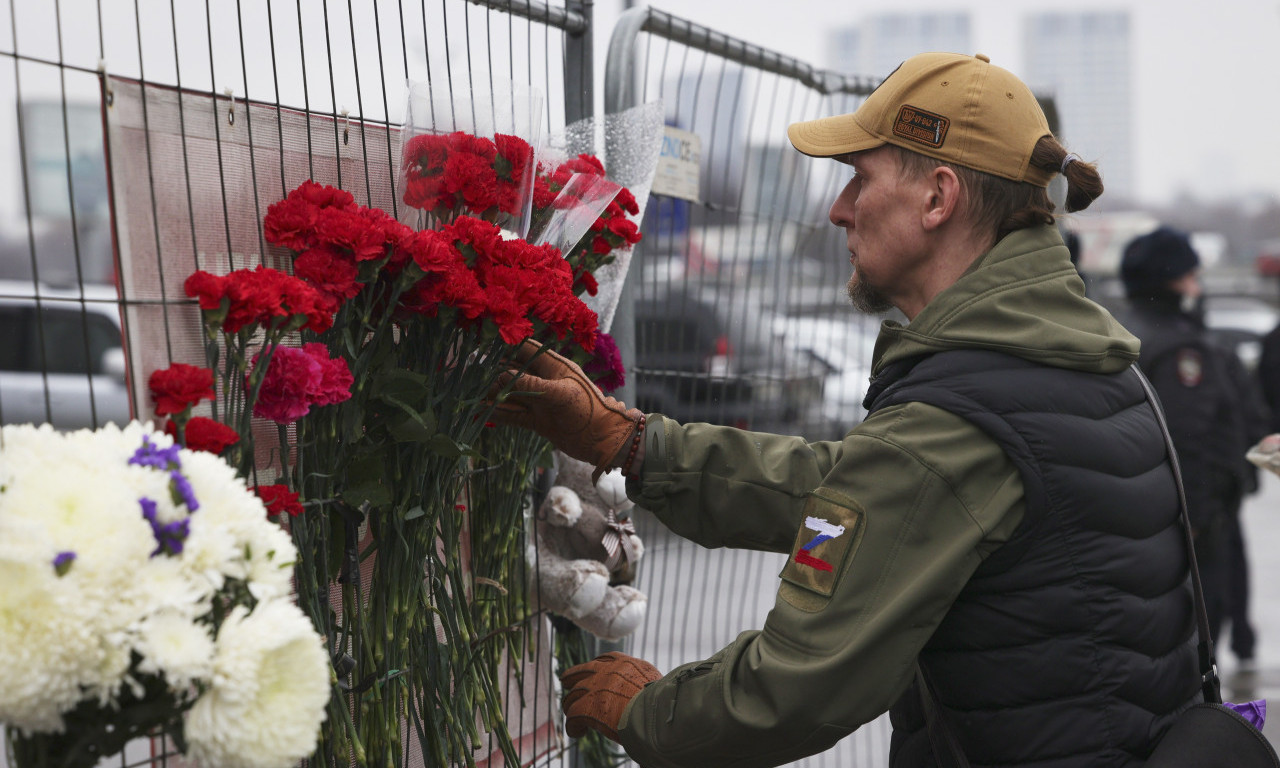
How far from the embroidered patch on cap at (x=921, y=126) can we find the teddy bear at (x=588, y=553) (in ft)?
2.93

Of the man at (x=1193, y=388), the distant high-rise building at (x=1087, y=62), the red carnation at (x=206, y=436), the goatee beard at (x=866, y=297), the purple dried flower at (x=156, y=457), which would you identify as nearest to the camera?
the purple dried flower at (x=156, y=457)

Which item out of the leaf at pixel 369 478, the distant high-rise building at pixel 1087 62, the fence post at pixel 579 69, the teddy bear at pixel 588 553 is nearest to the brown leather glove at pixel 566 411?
the teddy bear at pixel 588 553

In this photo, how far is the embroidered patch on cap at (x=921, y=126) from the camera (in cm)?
197

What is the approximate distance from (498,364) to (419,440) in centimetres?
22

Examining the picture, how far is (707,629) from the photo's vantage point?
23.3 ft

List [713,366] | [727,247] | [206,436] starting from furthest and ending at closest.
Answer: [727,247], [713,366], [206,436]

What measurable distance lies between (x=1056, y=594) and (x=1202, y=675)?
1.46 ft

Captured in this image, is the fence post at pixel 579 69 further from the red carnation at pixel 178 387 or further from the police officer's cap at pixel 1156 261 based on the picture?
the police officer's cap at pixel 1156 261

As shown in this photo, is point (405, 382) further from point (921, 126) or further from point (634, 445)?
point (921, 126)

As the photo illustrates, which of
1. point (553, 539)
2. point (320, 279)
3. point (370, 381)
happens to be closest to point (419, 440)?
point (370, 381)

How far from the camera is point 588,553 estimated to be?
2.49 m

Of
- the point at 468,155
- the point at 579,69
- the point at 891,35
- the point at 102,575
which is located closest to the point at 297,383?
the point at 102,575

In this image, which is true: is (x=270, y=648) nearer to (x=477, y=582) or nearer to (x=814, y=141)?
(x=477, y=582)

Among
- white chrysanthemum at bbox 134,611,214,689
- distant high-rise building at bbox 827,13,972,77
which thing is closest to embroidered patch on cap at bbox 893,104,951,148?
white chrysanthemum at bbox 134,611,214,689
